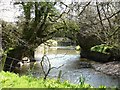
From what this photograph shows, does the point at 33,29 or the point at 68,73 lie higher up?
the point at 33,29

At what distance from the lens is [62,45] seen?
402 centimetres

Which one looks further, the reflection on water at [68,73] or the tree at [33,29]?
the reflection on water at [68,73]

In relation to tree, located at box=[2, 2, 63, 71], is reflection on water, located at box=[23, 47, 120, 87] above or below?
below

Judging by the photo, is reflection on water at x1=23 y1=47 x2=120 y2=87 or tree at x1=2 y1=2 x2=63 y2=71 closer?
tree at x1=2 y1=2 x2=63 y2=71

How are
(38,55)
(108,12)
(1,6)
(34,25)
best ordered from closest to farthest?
(108,12)
(1,6)
(34,25)
(38,55)

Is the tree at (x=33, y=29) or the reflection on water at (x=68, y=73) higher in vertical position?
the tree at (x=33, y=29)

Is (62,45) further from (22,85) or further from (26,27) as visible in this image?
(22,85)

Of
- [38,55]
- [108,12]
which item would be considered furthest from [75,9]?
[38,55]

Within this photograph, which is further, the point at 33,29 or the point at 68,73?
the point at 68,73

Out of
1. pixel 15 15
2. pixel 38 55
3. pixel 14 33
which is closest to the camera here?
pixel 15 15

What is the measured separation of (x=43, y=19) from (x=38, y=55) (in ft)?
4.95

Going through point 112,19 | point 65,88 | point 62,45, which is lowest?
point 65,88

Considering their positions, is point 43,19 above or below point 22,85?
above

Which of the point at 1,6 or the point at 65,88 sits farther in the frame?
the point at 1,6
